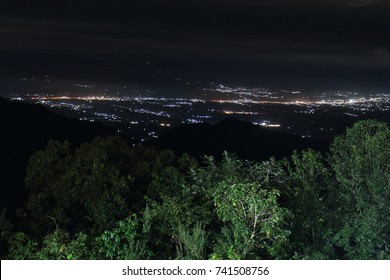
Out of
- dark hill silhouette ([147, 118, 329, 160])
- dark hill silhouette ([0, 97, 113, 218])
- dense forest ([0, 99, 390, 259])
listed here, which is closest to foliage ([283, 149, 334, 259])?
dense forest ([0, 99, 390, 259])

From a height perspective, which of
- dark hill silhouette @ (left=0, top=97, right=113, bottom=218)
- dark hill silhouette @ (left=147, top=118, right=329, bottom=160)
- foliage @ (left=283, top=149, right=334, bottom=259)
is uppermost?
foliage @ (left=283, top=149, right=334, bottom=259)

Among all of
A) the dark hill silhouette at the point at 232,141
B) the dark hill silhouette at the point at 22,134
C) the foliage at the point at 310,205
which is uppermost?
the foliage at the point at 310,205

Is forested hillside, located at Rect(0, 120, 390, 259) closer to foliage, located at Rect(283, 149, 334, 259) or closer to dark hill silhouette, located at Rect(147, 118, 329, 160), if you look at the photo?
foliage, located at Rect(283, 149, 334, 259)

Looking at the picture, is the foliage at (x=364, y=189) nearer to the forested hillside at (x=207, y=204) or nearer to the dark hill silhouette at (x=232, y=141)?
the forested hillside at (x=207, y=204)

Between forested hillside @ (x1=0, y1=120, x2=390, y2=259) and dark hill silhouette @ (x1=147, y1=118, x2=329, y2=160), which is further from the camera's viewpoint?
dark hill silhouette @ (x1=147, y1=118, x2=329, y2=160)

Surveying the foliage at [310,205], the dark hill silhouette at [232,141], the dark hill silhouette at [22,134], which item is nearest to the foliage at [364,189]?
the foliage at [310,205]

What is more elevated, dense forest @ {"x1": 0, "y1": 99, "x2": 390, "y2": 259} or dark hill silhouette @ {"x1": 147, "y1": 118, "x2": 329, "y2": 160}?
dense forest @ {"x1": 0, "y1": 99, "x2": 390, "y2": 259}
